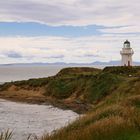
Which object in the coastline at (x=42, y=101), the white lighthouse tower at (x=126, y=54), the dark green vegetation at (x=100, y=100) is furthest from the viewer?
the white lighthouse tower at (x=126, y=54)

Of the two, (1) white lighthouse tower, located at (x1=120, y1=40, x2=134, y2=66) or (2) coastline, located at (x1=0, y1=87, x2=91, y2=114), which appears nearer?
(2) coastline, located at (x1=0, y1=87, x2=91, y2=114)

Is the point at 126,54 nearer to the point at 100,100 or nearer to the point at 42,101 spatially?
the point at 42,101

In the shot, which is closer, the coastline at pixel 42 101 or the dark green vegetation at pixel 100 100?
the dark green vegetation at pixel 100 100

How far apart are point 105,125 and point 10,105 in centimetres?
3923

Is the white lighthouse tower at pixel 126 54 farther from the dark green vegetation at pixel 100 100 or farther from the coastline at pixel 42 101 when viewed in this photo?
the coastline at pixel 42 101

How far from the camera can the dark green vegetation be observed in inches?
616

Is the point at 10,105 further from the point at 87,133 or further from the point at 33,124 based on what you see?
the point at 87,133

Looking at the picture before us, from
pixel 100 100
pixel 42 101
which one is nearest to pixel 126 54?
pixel 42 101

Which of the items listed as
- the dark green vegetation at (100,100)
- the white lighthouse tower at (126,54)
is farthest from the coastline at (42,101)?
the white lighthouse tower at (126,54)

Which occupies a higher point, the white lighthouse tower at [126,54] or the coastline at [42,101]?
the white lighthouse tower at [126,54]

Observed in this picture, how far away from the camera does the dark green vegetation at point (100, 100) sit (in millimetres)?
15641

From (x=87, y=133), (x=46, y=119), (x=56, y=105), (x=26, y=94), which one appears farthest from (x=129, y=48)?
(x=87, y=133)

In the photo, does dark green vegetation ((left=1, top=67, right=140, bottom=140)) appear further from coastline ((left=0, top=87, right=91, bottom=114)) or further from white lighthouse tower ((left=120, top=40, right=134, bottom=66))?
white lighthouse tower ((left=120, top=40, right=134, bottom=66))

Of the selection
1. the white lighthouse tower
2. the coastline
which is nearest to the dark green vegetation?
the coastline
